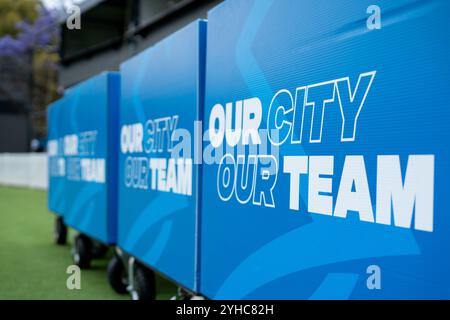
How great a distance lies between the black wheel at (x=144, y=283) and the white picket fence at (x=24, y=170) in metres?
13.8

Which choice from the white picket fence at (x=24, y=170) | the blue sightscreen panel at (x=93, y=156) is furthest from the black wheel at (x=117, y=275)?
the white picket fence at (x=24, y=170)

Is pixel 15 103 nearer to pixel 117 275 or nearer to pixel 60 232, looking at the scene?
pixel 60 232

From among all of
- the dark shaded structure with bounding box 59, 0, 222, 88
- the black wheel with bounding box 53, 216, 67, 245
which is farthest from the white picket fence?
the black wheel with bounding box 53, 216, 67, 245

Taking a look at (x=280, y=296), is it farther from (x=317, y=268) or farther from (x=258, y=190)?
(x=258, y=190)

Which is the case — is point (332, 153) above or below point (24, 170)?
above

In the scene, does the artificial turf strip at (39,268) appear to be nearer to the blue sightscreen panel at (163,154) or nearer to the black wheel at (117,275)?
the black wheel at (117,275)

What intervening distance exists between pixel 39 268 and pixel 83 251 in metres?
0.49

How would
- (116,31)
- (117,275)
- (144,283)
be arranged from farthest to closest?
1. (116,31)
2. (117,275)
3. (144,283)

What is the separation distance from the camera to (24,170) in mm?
18641

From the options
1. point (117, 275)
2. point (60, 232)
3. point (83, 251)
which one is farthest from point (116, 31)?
point (117, 275)

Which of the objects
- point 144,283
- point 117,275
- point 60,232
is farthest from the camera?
point 60,232

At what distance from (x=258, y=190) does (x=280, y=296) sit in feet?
1.56

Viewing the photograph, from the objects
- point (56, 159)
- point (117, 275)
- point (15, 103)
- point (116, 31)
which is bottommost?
point (117, 275)

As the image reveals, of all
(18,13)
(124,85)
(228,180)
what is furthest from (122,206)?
(18,13)
